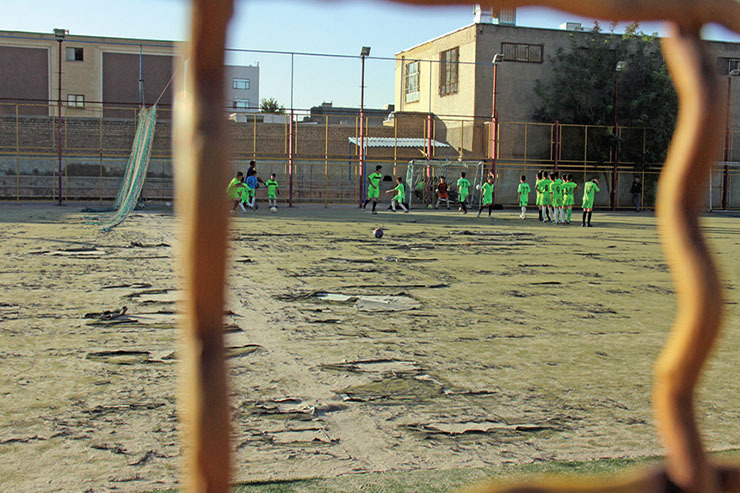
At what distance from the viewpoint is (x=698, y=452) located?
0.76m

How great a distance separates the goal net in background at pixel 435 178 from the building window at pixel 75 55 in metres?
22.5

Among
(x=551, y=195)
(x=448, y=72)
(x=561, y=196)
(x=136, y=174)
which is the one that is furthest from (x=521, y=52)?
(x=136, y=174)

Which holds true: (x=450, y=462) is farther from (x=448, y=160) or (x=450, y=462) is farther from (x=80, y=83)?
(x=80, y=83)

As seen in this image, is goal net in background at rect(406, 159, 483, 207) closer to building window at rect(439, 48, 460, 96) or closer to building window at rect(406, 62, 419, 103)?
building window at rect(439, 48, 460, 96)

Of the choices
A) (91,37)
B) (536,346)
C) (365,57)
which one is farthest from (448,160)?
(536,346)

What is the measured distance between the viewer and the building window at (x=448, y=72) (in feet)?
129

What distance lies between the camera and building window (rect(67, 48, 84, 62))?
1832 inches

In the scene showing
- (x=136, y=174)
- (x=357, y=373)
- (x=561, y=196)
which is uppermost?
(x=136, y=174)

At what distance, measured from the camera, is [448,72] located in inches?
1588

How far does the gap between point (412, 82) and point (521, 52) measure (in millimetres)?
8518

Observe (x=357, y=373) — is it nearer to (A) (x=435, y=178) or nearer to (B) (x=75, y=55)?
(A) (x=435, y=178)

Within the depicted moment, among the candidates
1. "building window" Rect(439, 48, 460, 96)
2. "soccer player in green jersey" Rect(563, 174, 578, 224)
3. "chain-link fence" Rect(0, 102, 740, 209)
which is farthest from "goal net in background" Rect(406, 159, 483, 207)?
"soccer player in green jersey" Rect(563, 174, 578, 224)

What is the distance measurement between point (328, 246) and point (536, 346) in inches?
354

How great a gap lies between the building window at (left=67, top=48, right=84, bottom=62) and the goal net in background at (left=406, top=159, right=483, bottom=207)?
74.0 feet
